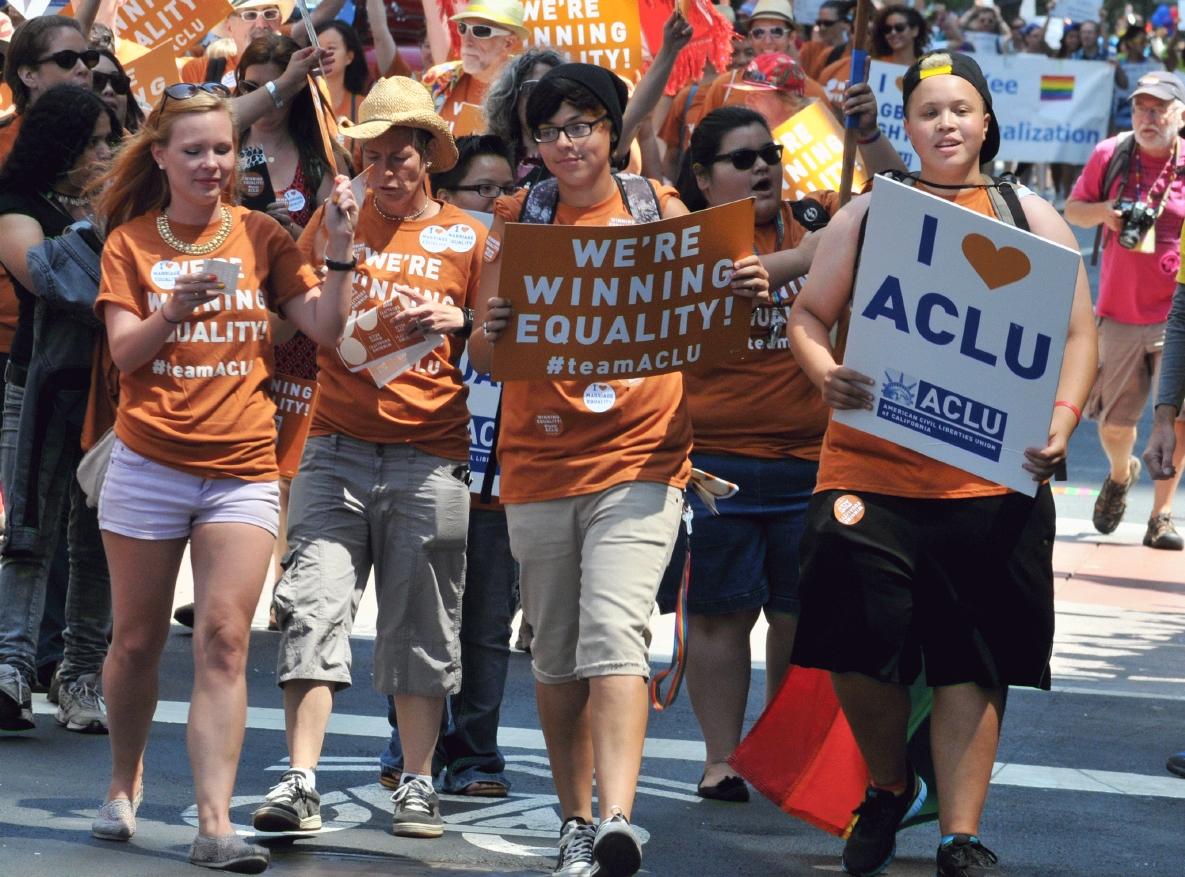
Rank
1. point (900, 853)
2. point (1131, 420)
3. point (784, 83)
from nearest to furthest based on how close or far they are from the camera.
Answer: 1. point (900, 853)
2. point (784, 83)
3. point (1131, 420)

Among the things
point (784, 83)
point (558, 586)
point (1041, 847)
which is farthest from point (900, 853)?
point (784, 83)

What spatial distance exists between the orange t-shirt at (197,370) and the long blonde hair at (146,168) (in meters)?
0.08

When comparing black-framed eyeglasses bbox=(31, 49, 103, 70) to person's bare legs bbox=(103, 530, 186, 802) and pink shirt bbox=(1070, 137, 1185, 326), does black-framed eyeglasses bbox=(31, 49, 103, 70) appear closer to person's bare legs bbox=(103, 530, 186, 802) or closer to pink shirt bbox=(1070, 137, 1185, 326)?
person's bare legs bbox=(103, 530, 186, 802)

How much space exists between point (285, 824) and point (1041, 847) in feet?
6.95

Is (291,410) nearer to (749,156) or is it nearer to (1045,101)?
(749,156)

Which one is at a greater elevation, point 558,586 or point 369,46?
point 369,46

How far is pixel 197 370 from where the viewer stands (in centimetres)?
488

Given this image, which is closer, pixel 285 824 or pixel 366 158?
pixel 285 824

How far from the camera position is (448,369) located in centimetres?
539

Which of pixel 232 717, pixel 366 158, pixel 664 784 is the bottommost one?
pixel 664 784

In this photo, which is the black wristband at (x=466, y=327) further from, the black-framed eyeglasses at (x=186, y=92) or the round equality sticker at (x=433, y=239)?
the black-framed eyeglasses at (x=186, y=92)

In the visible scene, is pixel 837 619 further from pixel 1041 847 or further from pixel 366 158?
pixel 366 158

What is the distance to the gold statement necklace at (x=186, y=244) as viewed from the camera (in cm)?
496

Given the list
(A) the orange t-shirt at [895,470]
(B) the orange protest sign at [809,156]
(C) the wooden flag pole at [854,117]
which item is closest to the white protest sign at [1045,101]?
(B) the orange protest sign at [809,156]
